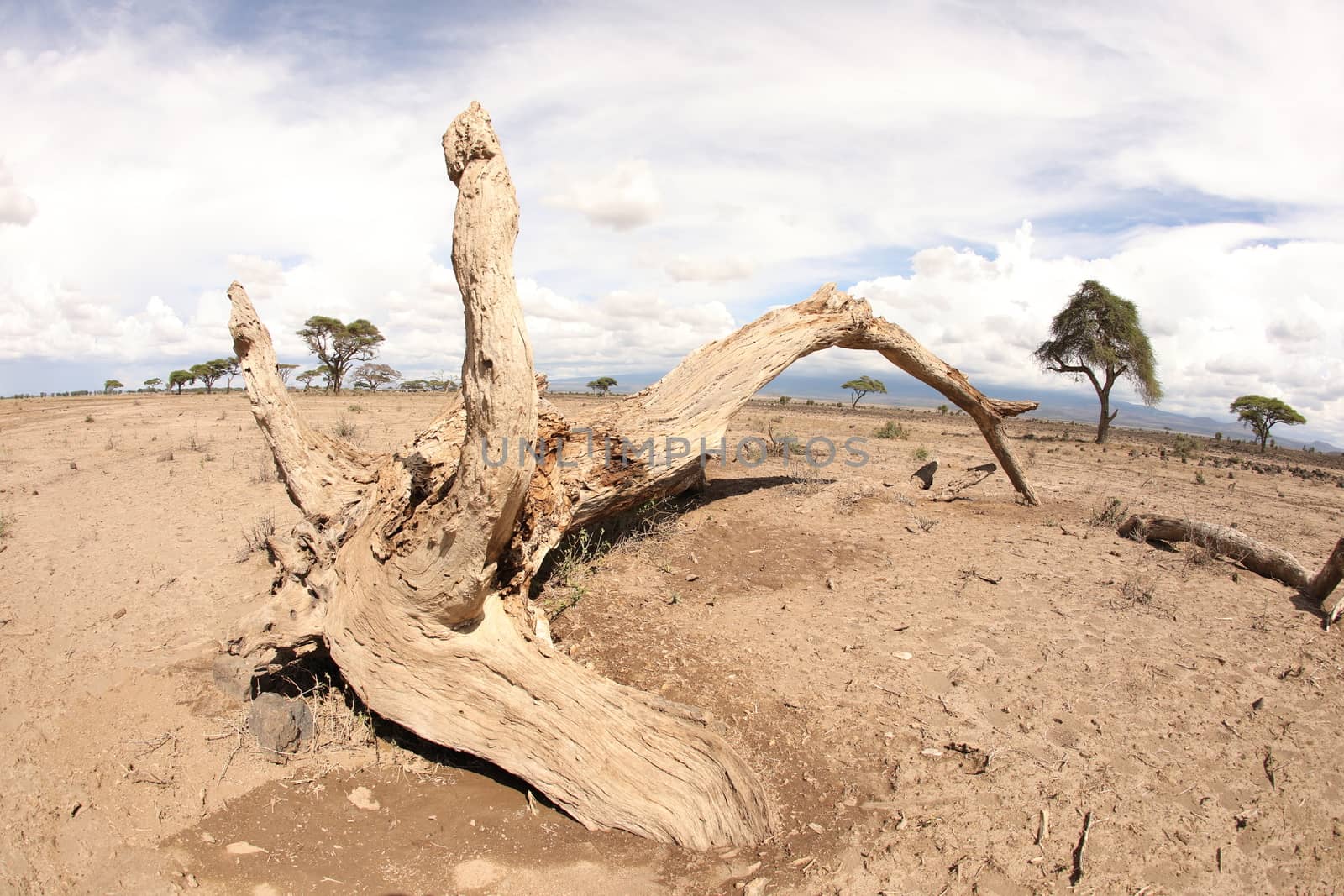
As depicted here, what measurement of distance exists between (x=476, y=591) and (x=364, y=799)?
4.09 feet

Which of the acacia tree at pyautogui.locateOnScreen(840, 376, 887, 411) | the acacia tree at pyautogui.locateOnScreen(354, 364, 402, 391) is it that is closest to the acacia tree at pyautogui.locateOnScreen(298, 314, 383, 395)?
the acacia tree at pyautogui.locateOnScreen(354, 364, 402, 391)

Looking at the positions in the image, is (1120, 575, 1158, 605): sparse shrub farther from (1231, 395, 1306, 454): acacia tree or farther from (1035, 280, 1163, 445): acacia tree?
(1231, 395, 1306, 454): acacia tree

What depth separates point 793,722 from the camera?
12.6 feet

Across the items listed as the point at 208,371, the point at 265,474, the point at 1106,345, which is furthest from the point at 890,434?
the point at 208,371

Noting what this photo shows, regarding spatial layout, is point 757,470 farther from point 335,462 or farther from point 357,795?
point 357,795

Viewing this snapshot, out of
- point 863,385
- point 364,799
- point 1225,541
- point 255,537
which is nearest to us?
point 364,799

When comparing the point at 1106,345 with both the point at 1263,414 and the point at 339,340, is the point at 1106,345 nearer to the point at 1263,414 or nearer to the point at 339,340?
the point at 1263,414

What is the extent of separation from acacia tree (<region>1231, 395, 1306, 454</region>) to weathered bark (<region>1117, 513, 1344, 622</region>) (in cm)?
2370

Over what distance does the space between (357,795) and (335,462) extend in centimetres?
252

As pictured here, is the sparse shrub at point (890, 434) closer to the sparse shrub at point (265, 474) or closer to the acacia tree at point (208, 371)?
the sparse shrub at point (265, 474)

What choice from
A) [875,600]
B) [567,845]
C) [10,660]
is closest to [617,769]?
[567,845]

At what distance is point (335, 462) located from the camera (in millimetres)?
5090

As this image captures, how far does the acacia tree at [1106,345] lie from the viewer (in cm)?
1880

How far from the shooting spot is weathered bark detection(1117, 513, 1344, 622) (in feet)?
16.2
